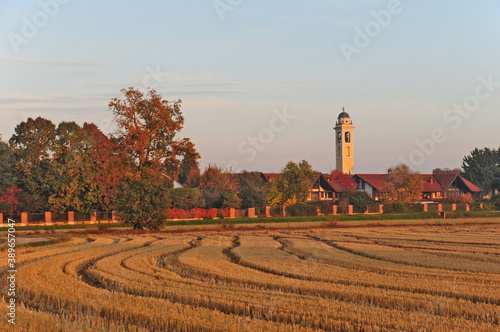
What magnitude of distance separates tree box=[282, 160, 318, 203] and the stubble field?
57.6 m

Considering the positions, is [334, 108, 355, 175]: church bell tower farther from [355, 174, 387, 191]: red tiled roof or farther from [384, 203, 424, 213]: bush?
[384, 203, 424, 213]: bush

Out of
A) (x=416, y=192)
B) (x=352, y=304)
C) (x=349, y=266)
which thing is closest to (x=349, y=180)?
(x=416, y=192)

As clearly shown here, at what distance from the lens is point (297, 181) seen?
277 feet

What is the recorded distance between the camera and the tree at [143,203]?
47.9 m

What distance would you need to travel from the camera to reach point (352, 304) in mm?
13391

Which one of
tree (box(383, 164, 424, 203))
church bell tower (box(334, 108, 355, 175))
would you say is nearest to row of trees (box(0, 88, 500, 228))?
tree (box(383, 164, 424, 203))

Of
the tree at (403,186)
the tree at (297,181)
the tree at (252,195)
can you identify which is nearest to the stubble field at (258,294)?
the tree at (252,195)

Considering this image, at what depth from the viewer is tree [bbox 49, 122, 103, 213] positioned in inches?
Answer: 2379

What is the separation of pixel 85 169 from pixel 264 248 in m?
37.6

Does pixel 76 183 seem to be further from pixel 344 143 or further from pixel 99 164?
pixel 344 143

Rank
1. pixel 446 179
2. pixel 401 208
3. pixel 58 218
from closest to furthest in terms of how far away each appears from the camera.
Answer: pixel 58 218
pixel 401 208
pixel 446 179

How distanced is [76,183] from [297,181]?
119 ft

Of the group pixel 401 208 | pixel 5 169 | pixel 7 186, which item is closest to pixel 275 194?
pixel 401 208

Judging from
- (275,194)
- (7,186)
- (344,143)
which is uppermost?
(344,143)
